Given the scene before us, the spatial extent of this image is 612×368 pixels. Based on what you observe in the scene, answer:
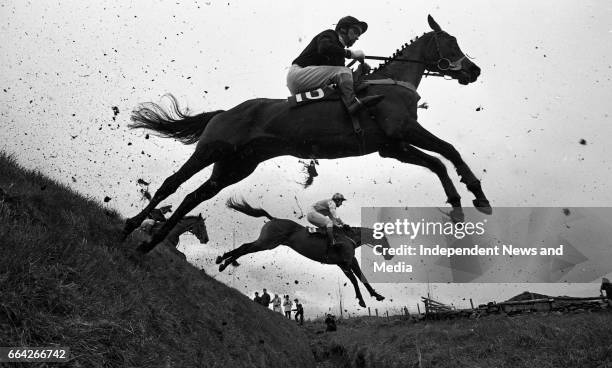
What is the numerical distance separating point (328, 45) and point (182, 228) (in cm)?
904

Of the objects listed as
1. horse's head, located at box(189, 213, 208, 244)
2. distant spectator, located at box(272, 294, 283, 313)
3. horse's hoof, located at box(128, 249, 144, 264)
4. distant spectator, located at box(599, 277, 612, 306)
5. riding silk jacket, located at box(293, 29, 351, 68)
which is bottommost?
distant spectator, located at box(272, 294, 283, 313)

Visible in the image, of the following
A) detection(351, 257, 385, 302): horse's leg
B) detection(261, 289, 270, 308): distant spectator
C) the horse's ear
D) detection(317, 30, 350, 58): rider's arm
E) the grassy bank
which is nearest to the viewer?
the grassy bank

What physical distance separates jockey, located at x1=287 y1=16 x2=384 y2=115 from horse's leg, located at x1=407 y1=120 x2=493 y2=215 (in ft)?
2.92

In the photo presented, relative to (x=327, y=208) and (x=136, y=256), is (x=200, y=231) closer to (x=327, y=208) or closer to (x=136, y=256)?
(x=327, y=208)

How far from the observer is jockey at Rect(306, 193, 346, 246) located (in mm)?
11375

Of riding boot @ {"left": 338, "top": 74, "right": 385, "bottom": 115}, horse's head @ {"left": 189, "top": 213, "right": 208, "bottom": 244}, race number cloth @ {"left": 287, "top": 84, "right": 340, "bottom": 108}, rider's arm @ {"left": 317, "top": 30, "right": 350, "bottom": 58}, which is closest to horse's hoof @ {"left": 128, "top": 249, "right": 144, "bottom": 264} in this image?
race number cloth @ {"left": 287, "top": 84, "right": 340, "bottom": 108}

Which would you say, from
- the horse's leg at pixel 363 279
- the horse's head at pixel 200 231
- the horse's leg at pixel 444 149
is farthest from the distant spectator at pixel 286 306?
the horse's leg at pixel 444 149

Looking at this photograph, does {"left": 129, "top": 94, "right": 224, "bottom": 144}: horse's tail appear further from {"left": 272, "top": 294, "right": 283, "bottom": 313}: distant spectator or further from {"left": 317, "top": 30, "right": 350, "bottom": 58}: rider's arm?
{"left": 272, "top": 294, "right": 283, "bottom": 313}: distant spectator

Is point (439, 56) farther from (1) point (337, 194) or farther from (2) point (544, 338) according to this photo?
(1) point (337, 194)

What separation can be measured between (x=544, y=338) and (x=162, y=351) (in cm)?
582

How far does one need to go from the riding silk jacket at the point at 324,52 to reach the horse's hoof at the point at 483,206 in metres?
2.45

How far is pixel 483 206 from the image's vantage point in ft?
15.2

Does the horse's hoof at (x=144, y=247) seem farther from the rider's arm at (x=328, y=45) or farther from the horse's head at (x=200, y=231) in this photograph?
the horse's head at (x=200, y=231)

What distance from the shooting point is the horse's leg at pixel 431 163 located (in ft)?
15.8
